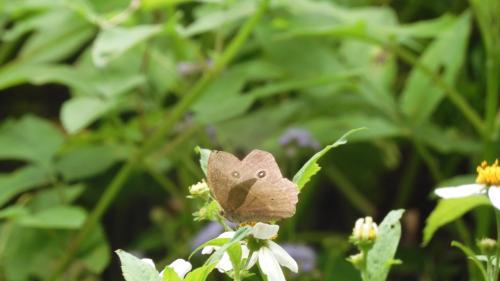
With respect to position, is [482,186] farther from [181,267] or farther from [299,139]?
[299,139]

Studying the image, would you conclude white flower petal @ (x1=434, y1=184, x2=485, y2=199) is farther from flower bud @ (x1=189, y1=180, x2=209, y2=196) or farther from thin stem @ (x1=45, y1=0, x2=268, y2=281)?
thin stem @ (x1=45, y1=0, x2=268, y2=281)

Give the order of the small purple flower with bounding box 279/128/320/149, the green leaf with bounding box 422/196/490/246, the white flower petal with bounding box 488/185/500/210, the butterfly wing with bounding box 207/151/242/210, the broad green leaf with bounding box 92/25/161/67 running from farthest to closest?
1. the small purple flower with bounding box 279/128/320/149
2. the broad green leaf with bounding box 92/25/161/67
3. the green leaf with bounding box 422/196/490/246
4. the white flower petal with bounding box 488/185/500/210
5. the butterfly wing with bounding box 207/151/242/210

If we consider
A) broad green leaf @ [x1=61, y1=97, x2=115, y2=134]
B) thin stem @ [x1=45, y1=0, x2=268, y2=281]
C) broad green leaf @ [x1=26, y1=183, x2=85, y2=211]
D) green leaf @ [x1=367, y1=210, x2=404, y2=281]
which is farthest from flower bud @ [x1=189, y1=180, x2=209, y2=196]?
broad green leaf @ [x1=26, y1=183, x2=85, y2=211]

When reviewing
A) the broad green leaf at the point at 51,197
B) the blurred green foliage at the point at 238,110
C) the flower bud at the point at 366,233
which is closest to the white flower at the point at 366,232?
the flower bud at the point at 366,233

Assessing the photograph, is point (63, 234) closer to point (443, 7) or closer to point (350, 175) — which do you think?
point (350, 175)

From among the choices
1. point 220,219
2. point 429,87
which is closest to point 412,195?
point 429,87

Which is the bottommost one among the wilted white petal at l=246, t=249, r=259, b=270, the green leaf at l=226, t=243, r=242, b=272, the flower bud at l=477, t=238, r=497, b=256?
the flower bud at l=477, t=238, r=497, b=256

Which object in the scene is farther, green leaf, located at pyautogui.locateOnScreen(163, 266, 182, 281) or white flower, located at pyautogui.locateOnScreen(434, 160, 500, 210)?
white flower, located at pyautogui.locateOnScreen(434, 160, 500, 210)
